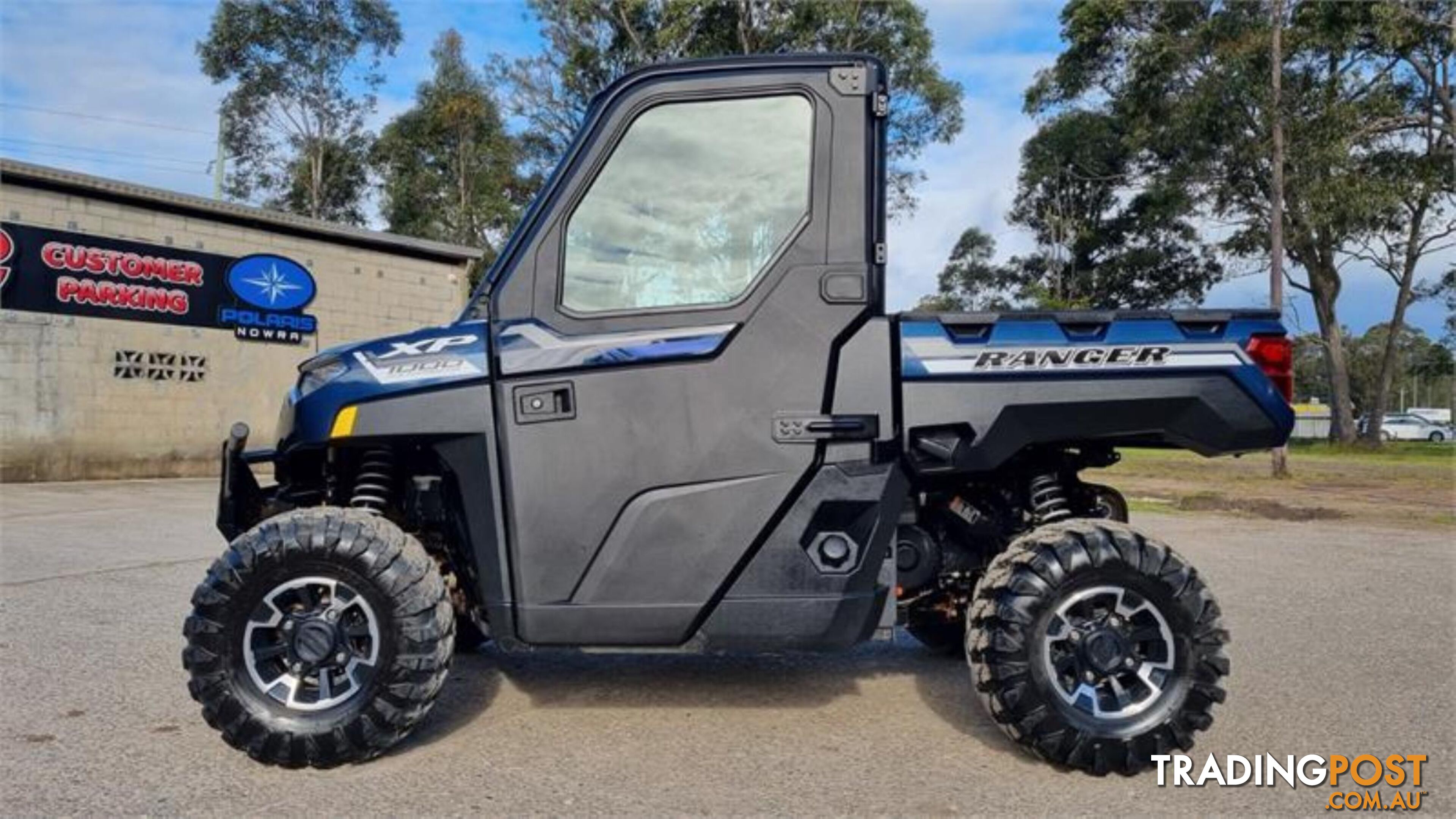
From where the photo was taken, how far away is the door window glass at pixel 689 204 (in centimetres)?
357

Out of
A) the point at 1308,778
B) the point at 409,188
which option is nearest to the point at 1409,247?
the point at 409,188

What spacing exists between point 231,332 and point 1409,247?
37.2 meters

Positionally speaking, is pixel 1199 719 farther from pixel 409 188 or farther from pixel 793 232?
pixel 409 188

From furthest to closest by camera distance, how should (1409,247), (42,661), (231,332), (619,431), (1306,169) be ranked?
1. (1409,247)
2. (1306,169)
3. (231,332)
4. (42,661)
5. (619,431)

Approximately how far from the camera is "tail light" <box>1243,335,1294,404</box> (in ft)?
11.9

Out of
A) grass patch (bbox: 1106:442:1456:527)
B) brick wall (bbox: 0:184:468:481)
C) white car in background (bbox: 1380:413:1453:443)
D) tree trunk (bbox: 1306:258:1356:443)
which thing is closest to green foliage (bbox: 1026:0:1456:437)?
tree trunk (bbox: 1306:258:1356:443)

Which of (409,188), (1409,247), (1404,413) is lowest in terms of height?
(1404,413)

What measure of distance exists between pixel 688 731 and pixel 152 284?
16523 mm

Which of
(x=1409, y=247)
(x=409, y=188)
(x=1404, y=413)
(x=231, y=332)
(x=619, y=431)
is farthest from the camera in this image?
(x=1404, y=413)

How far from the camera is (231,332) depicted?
1794 cm

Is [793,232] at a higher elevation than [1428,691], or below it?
higher

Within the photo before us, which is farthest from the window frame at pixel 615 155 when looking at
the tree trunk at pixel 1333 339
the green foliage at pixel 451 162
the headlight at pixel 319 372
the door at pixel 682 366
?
the tree trunk at pixel 1333 339

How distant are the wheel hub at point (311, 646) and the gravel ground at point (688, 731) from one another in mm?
276

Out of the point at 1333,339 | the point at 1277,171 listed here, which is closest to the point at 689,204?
the point at 1277,171
